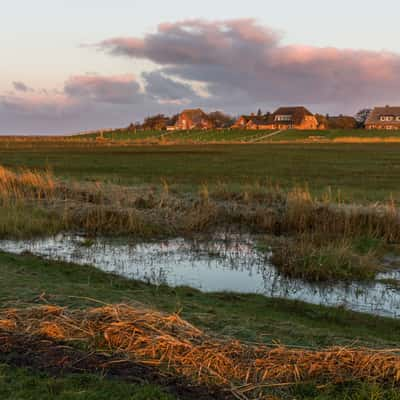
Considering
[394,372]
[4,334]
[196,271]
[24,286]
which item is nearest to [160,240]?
[196,271]

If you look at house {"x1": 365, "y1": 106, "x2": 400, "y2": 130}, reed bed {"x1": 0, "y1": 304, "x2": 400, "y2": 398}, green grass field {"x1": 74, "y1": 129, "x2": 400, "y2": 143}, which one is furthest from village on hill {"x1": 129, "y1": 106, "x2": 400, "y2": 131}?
reed bed {"x1": 0, "y1": 304, "x2": 400, "y2": 398}

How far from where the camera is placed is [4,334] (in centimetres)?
608

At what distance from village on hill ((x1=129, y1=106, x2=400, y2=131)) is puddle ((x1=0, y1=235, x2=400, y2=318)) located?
409 ft

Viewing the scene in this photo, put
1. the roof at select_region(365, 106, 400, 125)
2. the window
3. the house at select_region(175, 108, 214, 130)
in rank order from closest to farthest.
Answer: the roof at select_region(365, 106, 400, 125) < the window < the house at select_region(175, 108, 214, 130)

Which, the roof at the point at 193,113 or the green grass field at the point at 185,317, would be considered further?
the roof at the point at 193,113

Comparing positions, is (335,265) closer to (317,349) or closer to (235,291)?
Answer: (235,291)

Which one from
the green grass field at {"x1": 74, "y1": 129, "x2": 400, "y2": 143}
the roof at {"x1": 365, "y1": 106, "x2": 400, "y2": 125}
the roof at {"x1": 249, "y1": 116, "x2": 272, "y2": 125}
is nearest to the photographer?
the green grass field at {"x1": 74, "y1": 129, "x2": 400, "y2": 143}

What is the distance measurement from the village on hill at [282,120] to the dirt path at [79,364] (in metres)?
134

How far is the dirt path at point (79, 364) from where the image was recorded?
4844 millimetres

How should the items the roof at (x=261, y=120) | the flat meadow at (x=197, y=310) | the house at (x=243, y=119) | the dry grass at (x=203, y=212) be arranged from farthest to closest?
the house at (x=243, y=119), the roof at (x=261, y=120), the dry grass at (x=203, y=212), the flat meadow at (x=197, y=310)

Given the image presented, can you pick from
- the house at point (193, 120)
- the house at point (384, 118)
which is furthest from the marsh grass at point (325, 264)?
the house at point (193, 120)

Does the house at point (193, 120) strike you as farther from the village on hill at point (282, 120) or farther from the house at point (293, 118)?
the house at point (293, 118)

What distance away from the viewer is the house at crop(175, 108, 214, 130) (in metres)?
176

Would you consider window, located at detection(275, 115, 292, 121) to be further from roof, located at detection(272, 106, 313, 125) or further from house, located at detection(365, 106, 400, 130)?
house, located at detection(365, 106, 400, 130)
